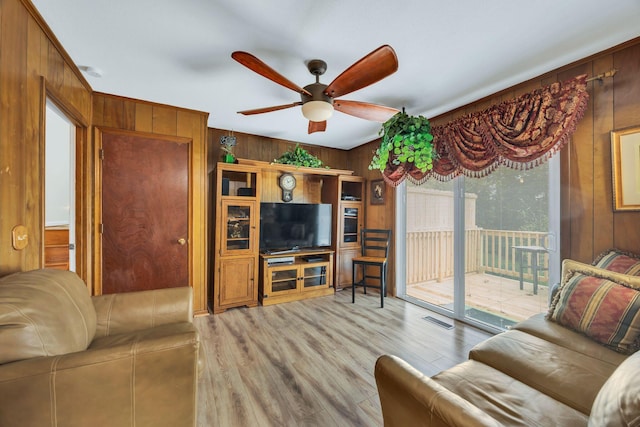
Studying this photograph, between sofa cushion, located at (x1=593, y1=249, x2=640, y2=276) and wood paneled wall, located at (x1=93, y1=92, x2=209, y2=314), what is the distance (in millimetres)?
3520

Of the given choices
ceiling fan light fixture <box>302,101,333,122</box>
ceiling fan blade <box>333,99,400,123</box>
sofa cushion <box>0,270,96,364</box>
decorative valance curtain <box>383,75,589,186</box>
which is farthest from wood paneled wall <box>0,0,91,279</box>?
decorative valance curtain <box>383,75,589,186</box>

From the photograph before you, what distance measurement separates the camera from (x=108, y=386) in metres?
0.94

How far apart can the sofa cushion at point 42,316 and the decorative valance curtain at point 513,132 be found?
3.10 meters

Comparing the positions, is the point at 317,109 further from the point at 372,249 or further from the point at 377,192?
the point at 372,249

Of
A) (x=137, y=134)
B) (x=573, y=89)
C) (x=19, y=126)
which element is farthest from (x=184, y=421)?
(x=573, y=89)

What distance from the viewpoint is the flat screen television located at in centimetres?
367

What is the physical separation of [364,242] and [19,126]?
144 inches

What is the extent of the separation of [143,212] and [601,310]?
3.70 meters

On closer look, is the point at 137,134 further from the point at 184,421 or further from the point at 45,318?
the point at 184,421

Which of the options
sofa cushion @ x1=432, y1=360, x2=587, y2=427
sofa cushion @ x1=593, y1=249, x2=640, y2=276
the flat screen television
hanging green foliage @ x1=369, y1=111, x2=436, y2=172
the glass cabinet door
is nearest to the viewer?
sofa cushion @ x1=432, y1=360, x2=587, y2=427

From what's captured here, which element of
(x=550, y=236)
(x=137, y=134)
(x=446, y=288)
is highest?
(x=137, y=134)

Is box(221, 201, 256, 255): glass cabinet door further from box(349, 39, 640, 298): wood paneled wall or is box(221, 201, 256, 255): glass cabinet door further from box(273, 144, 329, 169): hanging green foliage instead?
box(349, 39, 640, 298): wood paneled wall

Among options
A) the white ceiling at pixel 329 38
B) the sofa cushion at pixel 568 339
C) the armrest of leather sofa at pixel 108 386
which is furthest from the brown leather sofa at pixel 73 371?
the sofa cushion at pixel 568 339

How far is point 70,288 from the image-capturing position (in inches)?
55.1
